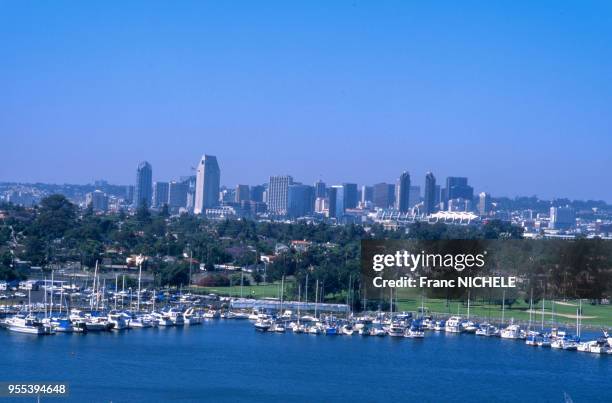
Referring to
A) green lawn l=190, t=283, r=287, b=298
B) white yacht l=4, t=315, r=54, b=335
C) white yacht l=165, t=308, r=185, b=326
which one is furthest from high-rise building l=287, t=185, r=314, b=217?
white yacht l=4, t=315, r=54, b=335

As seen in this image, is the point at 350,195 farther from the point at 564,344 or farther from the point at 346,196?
the point at 564,344

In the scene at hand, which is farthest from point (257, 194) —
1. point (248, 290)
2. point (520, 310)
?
point (520, 310)

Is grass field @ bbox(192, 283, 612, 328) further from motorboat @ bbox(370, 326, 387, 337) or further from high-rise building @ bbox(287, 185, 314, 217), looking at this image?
high-rise building @ bbox(287, 185, 314, 217)

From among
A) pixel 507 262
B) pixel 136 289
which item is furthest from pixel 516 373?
pixel 136 289

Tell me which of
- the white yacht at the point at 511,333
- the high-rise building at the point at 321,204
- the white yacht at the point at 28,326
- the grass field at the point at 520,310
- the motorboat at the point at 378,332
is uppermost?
the high-rise building at the point at 321,204

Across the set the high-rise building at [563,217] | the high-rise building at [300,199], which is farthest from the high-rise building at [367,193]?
the high-rise building at [563,217]

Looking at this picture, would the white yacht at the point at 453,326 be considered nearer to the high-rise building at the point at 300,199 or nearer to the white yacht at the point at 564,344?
the white yacht at the point at 564,344
